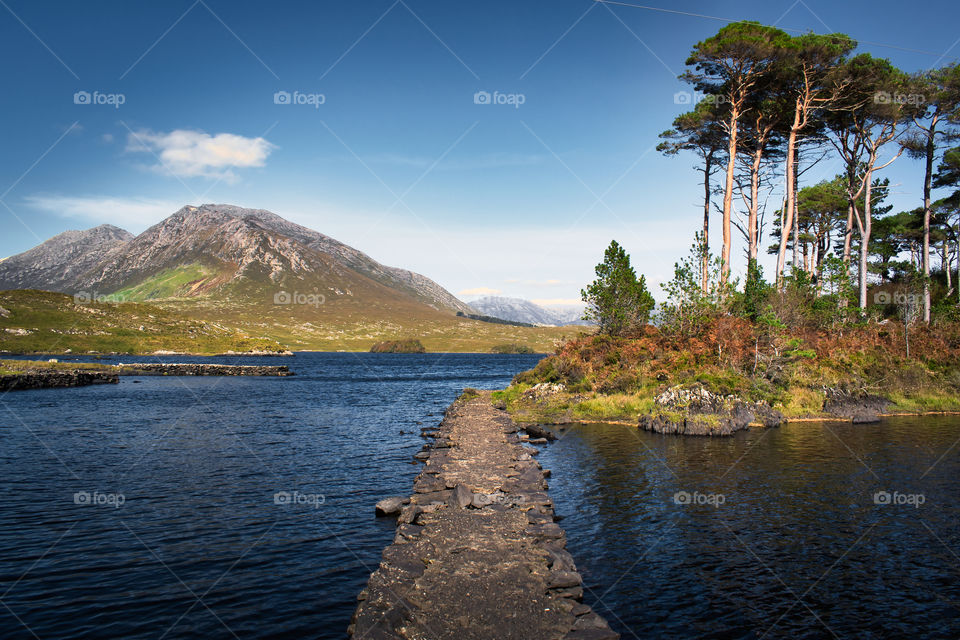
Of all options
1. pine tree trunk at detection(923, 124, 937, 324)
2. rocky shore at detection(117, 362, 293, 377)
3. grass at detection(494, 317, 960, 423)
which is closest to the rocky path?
grass at detection(494, 317, 960, 423)

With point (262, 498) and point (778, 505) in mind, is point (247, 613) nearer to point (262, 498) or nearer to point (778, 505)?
point (262, 498)

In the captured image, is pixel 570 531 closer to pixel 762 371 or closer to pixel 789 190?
pixel 762 371

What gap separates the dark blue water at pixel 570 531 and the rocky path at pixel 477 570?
1129 mm

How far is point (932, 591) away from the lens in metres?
12.8

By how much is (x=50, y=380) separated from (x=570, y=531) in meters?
78.2

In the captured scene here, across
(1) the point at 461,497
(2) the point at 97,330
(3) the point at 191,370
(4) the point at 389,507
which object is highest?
(2) the point at 97,330

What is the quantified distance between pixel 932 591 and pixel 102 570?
22.0 m

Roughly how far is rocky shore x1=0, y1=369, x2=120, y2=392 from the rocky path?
67344 millimetres

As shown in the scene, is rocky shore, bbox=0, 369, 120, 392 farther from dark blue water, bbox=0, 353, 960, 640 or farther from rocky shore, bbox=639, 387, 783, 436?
rocky shore, bbox=639, 387, 783, 436

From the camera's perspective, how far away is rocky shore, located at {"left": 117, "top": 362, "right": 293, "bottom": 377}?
306ft

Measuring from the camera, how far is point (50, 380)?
67000 millimetres

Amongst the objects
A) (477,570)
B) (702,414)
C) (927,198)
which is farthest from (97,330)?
(927,198)

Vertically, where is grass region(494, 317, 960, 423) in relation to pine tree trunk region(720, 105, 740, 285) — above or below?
below

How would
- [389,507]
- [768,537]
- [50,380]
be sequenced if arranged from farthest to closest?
1. [50,380]
2. [389,507]
3. [768,537]
